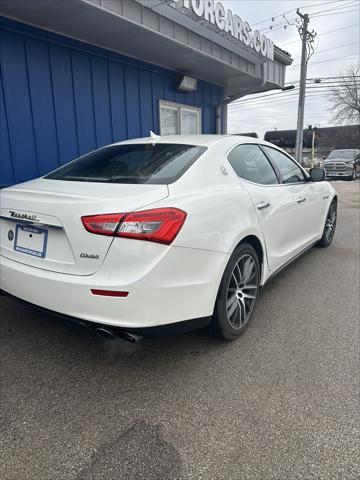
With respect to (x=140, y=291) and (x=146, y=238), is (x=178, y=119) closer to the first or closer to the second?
(x=146, y=238)

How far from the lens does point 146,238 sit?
1.89 meters

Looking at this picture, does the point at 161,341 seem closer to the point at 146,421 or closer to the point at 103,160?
the point at 146,421

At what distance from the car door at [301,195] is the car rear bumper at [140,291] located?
1.71m

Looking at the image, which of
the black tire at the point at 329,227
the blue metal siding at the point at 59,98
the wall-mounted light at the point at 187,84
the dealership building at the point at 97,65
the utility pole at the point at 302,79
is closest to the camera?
the dealership building at the point at 97,65

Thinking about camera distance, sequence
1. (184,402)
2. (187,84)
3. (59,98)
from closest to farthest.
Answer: (184,402)
(59,98)
(187,84)

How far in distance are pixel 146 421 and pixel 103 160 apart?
6.35 feet

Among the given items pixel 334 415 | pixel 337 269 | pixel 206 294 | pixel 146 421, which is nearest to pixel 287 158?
pixel 337 269

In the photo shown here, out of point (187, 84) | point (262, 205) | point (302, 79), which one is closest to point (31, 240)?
point (262, 205)

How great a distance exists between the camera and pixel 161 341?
275 cm

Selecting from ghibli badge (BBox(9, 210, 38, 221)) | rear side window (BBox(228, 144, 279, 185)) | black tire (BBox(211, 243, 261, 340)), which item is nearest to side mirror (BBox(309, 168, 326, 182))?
rear side window (BBox(228, 144, 279, 185))

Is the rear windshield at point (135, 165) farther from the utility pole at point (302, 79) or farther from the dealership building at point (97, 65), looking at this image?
the utility pole at point (302, 79)

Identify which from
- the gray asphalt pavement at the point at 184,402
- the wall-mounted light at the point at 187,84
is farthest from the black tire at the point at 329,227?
the wall-mounted light at the point at 187,84

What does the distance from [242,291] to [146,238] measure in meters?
1.17

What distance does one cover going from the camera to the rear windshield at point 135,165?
7.75 feet
